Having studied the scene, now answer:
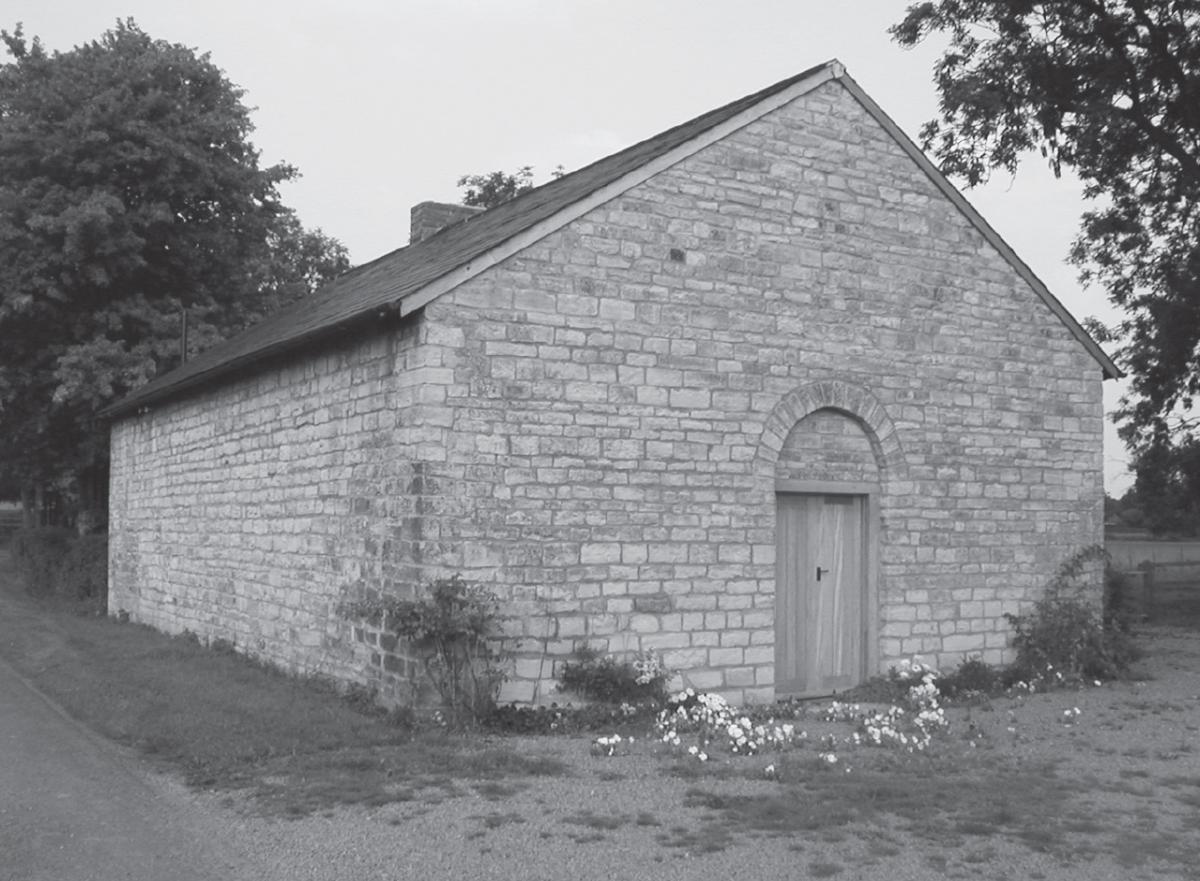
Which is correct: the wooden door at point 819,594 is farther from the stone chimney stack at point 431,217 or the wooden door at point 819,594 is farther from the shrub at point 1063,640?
the stone chimney stack at point 431,217

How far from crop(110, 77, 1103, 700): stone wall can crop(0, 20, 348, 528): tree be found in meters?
10.3

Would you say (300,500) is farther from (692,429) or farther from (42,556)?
(42,556)

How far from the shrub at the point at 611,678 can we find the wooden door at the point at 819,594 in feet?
5.81

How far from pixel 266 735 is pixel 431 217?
10508 millimetres

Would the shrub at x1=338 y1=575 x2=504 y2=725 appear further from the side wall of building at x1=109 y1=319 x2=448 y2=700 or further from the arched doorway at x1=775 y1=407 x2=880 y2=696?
the arched doorway at x1=775 y1=407 x2=880 y2=696

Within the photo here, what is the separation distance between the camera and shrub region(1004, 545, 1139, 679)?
13258 millimetres

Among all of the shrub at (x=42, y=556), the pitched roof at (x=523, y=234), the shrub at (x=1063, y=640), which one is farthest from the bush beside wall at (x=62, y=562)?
the shrub at (x=1063, y=640)

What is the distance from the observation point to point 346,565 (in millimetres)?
11570

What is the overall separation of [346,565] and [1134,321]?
1752 centimetres

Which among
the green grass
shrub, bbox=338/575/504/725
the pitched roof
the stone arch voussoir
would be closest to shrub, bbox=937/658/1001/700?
the stone arch voussoir

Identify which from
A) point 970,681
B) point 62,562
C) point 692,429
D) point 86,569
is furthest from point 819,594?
point 62,562

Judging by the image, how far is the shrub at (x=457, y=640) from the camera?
32.4 feet

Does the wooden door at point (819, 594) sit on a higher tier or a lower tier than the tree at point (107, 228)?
lower

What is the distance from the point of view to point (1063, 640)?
1335cm
